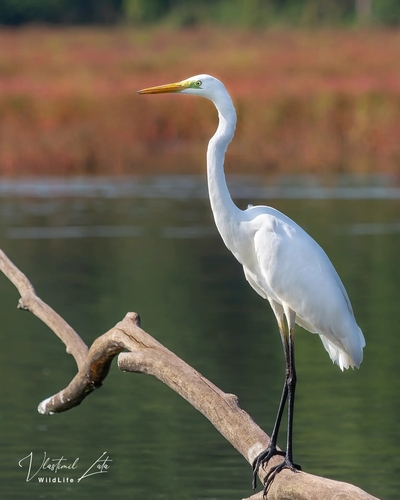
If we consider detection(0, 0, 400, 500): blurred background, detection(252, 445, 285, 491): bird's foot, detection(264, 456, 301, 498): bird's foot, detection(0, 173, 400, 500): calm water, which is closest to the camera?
detection(264, 456, 301, 498): bird's foot

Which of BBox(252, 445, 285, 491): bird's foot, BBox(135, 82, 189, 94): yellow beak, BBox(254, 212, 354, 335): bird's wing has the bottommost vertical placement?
BBox(252, 445, 285, 491): bird's foot

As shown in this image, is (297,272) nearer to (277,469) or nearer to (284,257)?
(284,257)

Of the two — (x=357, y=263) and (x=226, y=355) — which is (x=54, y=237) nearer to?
(x=357, y=263)

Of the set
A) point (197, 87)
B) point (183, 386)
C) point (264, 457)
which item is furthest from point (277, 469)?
point (197, 87)

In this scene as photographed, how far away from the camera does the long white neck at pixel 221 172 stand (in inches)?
214

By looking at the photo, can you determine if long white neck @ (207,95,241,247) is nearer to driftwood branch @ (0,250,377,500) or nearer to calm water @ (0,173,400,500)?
driftwood branch @ (0,250,377,500)

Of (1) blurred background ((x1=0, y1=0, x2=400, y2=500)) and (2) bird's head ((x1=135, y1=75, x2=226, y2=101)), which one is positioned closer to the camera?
(2) bird's head ((x1=135, y1=75, x2=226, y2=101))

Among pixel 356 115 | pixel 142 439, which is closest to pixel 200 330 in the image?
pixel 142 439

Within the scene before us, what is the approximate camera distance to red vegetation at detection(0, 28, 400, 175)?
67.7ft

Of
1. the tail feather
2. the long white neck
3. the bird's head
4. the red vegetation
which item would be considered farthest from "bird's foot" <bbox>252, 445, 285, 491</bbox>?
the red vegetation

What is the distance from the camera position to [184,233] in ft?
48.8

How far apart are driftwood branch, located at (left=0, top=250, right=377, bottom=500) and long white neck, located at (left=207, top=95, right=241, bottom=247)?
588 millimetres

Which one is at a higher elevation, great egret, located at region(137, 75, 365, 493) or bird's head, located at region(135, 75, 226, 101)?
bird's head, located at region(135, 75, 226, 101)

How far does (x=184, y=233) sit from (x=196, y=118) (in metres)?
8.21
